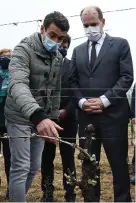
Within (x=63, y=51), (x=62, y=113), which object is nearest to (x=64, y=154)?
(x=62, y=113)

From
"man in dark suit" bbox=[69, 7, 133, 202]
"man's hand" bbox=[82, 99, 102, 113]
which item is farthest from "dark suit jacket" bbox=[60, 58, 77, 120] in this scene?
"man's hand" bbox=[82, 99, 102, 113]

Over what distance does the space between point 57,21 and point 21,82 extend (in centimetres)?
64

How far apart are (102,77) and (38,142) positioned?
90 centimetres

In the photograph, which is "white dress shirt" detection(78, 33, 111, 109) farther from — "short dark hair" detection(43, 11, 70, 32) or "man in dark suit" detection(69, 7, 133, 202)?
"short dark hair" detection(43, 11, 70, 32)

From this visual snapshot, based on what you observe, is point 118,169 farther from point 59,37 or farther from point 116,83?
point 59,37

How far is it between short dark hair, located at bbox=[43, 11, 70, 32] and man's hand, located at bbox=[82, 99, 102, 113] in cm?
84

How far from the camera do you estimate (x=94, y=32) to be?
14.3 ft

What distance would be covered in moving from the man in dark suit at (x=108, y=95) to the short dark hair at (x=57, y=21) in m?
0.74

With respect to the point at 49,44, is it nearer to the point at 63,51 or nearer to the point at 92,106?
the point at 92,106

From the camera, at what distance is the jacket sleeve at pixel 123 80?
418cm

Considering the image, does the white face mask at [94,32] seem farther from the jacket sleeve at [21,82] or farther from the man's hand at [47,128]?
the man's hand at [47,128]

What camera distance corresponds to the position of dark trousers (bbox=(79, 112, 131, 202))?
4.21m

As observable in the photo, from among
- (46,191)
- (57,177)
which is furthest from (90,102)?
(57,177)

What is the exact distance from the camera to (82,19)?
14.5 ft
